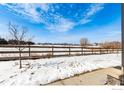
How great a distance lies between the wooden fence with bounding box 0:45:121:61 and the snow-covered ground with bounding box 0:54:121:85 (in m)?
0.09

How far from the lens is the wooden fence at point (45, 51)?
12.9 feet

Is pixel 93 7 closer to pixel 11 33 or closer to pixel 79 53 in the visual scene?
pixel 79 53

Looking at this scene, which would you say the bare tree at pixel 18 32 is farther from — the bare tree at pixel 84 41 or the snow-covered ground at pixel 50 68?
the bare tree at pixel 84 41

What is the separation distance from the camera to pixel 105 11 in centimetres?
371

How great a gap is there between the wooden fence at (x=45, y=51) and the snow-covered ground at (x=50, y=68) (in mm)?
88

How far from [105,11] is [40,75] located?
1.48 m

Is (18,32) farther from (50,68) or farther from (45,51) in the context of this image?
(50,68)

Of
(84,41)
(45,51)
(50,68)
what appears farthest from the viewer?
(45,51)

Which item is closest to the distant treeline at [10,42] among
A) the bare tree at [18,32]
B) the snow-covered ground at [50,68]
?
the bare tree at [18,32]

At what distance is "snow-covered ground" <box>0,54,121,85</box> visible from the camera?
373 centimetres

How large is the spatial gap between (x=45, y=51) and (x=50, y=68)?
39 cm

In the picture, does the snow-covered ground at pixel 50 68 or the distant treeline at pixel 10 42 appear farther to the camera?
the distant treeline at pixel 10 42

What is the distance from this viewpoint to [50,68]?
3959mm

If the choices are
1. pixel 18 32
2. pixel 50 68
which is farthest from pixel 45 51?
pixel 18 32
